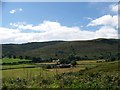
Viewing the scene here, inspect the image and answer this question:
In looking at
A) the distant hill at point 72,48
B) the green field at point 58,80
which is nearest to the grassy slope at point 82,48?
the distant hill at point 72,48

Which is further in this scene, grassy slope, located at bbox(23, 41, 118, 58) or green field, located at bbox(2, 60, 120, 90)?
grassy slope, located at bbox(23, 41, 118, 58)

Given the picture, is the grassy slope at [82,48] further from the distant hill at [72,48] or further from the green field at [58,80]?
the green field at [58,80]

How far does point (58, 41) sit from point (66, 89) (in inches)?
6713

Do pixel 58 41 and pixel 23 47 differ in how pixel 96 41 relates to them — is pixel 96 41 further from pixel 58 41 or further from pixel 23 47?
pixel 23 47

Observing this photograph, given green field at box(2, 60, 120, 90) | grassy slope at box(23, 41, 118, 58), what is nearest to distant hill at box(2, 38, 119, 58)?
grassy slope at box(23, 41, 118, 58)

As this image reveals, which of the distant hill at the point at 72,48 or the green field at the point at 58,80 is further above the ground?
the distant hill at the point at 72,48

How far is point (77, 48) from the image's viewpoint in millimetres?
156000

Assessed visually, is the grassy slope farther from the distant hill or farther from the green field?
the green field

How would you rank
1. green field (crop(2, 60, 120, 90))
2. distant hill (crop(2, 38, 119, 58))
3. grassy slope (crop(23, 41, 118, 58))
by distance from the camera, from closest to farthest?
1. green field (crop(2, 60, 120, 90))
2. distant hill (crop(2, 38, 119, 58))
3. grassy slope (crop(23, 41, 118, 58))

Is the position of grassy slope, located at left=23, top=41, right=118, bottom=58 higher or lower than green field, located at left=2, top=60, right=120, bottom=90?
higher

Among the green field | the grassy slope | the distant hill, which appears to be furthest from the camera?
the grassy slope

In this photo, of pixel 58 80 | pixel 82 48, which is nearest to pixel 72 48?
pixel 82 48

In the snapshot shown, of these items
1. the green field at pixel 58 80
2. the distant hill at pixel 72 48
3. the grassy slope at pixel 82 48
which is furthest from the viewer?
the grassy slope at pixel 82 48

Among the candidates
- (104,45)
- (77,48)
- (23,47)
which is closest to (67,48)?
(77,48)
